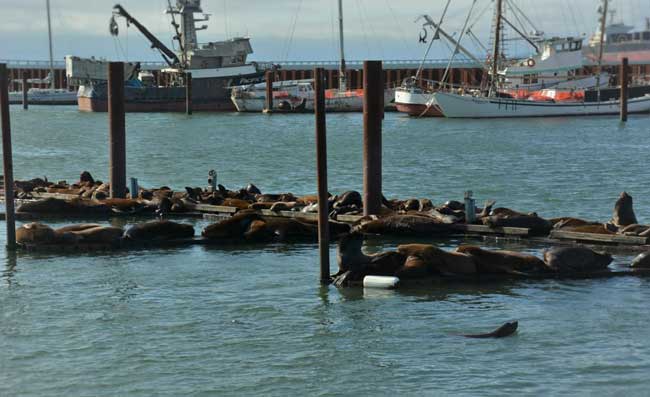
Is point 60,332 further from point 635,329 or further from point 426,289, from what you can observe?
point 635,329

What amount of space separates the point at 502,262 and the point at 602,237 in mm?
2456

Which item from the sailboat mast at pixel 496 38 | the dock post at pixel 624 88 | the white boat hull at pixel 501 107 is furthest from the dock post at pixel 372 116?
the white boat hull at pixel 501 107

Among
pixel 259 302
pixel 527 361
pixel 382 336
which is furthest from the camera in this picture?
pixel 259 302

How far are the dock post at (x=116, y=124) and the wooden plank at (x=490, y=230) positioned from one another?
761 cm

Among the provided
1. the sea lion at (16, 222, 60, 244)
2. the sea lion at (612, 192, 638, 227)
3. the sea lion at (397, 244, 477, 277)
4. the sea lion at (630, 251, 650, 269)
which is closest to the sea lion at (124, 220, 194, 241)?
the sea lion at (16, 222, 60, 244)

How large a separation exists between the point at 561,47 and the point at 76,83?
4006 cm

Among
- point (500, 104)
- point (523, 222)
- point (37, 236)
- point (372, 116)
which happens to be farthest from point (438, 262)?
point (500, 104)

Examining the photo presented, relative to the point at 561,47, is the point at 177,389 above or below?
below

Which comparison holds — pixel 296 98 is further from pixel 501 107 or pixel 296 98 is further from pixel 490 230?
pixel 490 230

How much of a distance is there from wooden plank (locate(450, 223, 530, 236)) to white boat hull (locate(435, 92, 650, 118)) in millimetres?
47687

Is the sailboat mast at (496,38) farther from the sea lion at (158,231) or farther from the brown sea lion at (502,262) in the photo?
the brown sea lion at (502,262)

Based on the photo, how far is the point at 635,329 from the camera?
12883 millimetres

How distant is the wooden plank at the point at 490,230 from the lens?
1803 centimetres

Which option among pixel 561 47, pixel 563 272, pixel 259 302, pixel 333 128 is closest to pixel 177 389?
pixel 259 302
